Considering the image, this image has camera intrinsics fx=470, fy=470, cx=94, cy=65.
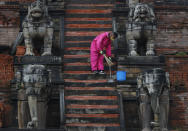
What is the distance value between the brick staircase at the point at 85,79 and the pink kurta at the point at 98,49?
31 centimetres

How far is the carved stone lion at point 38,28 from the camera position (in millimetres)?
14148

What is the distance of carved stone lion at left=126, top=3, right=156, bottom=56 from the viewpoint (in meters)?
14.3

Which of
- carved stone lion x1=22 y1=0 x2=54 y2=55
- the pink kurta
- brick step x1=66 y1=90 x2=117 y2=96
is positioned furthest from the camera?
the pink kurta

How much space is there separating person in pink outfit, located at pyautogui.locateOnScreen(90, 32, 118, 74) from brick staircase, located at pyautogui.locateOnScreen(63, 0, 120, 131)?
0.87 ft

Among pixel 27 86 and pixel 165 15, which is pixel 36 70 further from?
pixel 165 15

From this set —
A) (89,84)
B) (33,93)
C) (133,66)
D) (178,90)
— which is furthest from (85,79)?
(178,90)

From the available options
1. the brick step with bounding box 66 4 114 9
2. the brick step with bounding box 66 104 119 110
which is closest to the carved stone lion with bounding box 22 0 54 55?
the brick step with bounding box 66 104 119 110

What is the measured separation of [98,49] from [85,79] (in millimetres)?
Result: 1021

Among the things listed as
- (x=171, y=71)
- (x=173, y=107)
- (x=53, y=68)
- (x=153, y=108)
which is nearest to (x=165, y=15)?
(x=171, y=71)

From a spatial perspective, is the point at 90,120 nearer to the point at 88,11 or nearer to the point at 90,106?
the point at 90,106

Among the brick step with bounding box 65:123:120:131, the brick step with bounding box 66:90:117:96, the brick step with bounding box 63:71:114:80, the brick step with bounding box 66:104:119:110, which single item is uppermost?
the brick step with bounding box 63:71:114:80

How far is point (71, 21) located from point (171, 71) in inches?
155

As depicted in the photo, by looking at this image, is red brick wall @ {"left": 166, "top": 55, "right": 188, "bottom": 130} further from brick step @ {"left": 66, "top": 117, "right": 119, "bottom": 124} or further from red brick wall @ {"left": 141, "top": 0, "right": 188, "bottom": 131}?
brick step @ {"left": 66, "top": 117, "right": 119, "bottom": 124}

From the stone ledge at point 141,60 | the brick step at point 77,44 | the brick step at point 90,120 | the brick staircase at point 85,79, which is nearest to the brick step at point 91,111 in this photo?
the brick staircase at point 85,79
